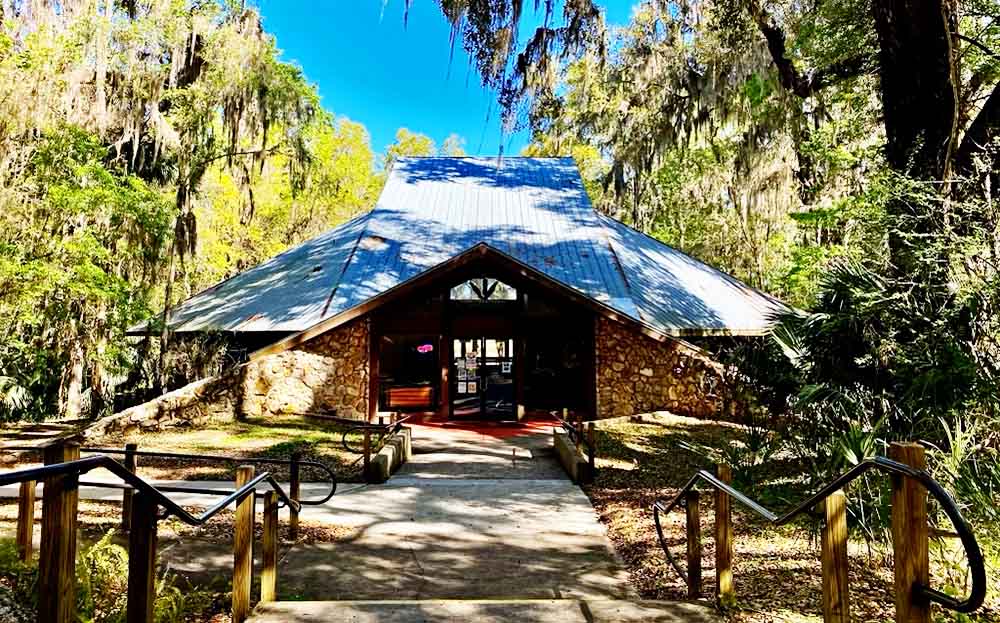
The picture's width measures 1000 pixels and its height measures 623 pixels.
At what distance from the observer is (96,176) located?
38.6 feet

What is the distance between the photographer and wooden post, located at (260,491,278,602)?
3.81 meters

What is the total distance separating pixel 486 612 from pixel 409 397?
486 inches

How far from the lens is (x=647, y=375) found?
14312 millimetres

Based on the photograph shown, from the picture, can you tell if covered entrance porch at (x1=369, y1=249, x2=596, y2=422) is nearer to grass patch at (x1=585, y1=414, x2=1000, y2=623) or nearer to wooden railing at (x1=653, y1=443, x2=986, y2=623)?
grass patch at (x1=585, y1=414, x2=1000, y2=623)

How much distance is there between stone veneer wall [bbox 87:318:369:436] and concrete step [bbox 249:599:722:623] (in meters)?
10.9

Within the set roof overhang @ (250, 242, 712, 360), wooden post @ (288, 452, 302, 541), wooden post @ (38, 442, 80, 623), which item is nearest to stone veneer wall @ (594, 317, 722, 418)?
roof overhang @ (250, 242, 712, 360)

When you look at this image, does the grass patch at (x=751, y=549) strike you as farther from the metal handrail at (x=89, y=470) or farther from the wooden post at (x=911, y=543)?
the metal handrail at (x=89, y=470)

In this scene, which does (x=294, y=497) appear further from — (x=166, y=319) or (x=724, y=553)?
(x=166, y=319)

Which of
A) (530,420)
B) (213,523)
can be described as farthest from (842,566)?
(530,420)

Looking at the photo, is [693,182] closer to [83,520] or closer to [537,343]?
[537,343]

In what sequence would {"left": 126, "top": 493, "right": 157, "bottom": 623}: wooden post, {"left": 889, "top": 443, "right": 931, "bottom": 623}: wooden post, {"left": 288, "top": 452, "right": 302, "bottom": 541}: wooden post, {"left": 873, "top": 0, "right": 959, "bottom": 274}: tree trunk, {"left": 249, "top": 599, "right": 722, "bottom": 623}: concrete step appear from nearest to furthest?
{"left": 889, "top": 443, "right": 931, "bottom": 623}: wooden post
{"left": 126, "top": 493, "right": 157, "bottom": 623}: wooden post
{"left": 249, "top": 599, "right": 722, "bottom": 623}: concrete step
{"left": 288, "top": 452, "right": 302, "bottom": 541}: wooden post
{"left": 873, "top": 0, "right": 959, "bottom": 274}: tree trunk

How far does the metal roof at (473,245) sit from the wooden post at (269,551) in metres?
10.2

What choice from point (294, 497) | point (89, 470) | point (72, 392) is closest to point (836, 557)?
point (89, 470)

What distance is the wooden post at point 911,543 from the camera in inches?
89.4
